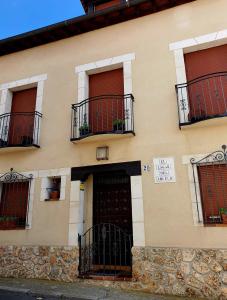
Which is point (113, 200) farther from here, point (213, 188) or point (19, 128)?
point (19, 128)

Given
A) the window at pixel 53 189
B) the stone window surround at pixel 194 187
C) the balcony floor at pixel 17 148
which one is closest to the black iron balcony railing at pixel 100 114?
the balcony floor at pixel 17 148

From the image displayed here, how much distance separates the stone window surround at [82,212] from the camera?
17.6 ft

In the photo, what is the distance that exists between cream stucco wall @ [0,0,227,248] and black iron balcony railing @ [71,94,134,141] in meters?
0.23

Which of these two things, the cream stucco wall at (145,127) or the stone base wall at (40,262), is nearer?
the cream stucco wall at (145,127)

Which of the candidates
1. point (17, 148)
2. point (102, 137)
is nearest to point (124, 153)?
point (102, 137)

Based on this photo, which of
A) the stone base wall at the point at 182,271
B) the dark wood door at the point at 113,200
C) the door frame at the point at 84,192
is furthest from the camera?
the dark wood door at the point at 113,200

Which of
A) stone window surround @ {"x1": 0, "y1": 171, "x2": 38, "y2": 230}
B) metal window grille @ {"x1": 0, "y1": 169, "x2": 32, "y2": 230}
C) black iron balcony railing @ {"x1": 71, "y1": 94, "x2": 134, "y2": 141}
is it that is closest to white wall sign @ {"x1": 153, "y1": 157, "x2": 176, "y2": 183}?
black iron balcony railing @ {"x1": 71, "y1": 94, "x2": 134, "y2": 141}

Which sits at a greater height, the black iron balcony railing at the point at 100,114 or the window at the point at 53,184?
the black iron balcony railing at the point at 100,114

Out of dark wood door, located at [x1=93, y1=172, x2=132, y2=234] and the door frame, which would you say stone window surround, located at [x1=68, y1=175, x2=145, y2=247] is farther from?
dark wood door, located at [x1=93, y1=172, x2=132, y2=234]

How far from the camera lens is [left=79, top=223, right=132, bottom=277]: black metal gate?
5.71m

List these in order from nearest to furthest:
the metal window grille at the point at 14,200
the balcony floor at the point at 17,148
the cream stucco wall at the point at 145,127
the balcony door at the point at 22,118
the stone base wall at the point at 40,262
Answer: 1. the cream stucco wall at the point at 145,127
2. the stone base wall at the point at 40,262
3. the metal window grille at the point at 14,200
4. the balcony floor at the point at 17,148
5. the balcony door at the point at 22,118

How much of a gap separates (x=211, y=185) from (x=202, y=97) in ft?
7.13

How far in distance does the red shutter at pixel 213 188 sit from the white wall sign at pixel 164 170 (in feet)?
2.00

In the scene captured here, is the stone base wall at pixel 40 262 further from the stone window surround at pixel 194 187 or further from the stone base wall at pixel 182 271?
the stone window surround at pixel 194 187
